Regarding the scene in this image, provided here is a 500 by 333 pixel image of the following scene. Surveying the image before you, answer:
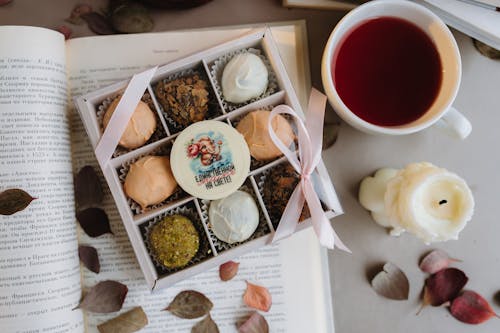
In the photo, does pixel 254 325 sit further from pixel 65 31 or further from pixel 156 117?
pixel 65 31

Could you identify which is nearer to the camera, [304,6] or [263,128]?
[263,128]

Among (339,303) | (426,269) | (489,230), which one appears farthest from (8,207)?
(489,230)

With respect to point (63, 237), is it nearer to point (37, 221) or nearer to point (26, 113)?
point (37, 221)

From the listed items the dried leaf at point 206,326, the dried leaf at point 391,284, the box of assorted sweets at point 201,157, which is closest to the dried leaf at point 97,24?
the box of assorted sweets at point 201,157

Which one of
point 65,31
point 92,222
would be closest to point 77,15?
point 65,31

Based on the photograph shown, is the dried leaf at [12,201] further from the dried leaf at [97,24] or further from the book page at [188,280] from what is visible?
the dried leaf at [97,24]

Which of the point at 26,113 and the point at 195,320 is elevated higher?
the point at 26,113

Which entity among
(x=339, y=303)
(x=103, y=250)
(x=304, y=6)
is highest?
(x=304, y=6)

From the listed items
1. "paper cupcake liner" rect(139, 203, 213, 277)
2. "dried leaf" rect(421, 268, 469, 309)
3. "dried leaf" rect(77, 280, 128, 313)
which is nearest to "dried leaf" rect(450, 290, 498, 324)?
"dried leaf" rect(421, 268, 469, 309)
